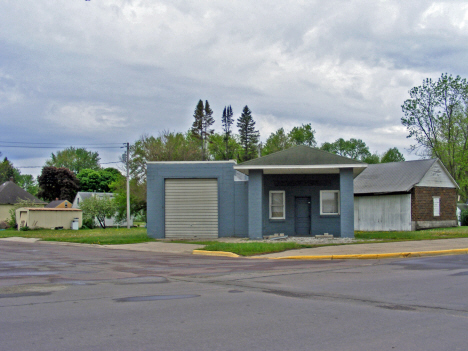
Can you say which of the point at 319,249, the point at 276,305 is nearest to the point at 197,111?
the point at 319,249

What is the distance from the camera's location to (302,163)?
913 inches

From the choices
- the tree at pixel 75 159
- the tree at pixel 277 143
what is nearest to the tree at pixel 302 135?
the tree at pixel 277 143

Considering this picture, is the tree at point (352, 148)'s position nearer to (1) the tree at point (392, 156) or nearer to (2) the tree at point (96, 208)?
(1) the tree at point (392, 156)

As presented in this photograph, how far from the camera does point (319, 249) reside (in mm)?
17703

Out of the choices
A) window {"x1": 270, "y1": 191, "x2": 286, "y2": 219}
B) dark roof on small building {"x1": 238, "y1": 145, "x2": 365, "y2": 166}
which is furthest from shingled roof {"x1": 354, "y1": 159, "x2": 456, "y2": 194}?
dark roof on small building {"x1": 238, "y1": 145, "x2": 365, "y2": 166}

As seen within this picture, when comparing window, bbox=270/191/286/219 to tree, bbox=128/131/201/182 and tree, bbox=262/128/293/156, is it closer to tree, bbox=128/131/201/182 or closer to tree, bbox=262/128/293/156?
tree, bbox=128/131/201/182

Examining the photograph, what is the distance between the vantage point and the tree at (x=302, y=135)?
78375 millimetres

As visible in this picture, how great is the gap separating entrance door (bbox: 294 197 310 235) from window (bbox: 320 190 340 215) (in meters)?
0.82

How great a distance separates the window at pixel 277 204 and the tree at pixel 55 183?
5978cm

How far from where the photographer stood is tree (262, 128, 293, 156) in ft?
254

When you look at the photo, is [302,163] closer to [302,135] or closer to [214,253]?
[214,253]

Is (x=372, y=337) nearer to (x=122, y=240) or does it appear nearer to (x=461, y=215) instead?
(x=122, y=240)

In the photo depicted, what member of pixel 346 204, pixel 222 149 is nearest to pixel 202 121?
pixel 222 149

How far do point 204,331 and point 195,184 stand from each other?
2013cm
